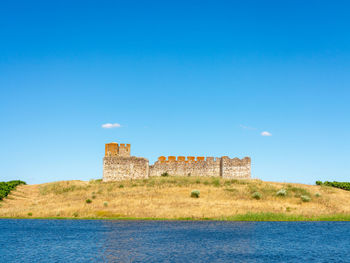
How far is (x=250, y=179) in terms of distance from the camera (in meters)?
71.9

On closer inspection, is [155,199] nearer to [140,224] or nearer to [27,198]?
[140,224]

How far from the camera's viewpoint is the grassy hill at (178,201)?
46.5 m

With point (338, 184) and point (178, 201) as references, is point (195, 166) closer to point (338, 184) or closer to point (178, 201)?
point (178, 201)

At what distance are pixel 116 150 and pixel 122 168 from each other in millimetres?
4001

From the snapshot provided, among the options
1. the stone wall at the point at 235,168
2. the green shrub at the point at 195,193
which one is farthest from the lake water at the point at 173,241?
the stone wall at the point at 235,168

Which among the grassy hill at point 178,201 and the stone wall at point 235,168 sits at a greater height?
the stone wall at point 235,168

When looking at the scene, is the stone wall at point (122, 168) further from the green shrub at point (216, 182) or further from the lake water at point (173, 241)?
the lake water at point (173, 241)

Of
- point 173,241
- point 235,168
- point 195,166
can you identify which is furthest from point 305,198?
point 173,241

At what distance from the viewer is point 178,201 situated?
51469mm

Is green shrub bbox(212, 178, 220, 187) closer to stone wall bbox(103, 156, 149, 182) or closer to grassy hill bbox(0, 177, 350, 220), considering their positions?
grassy hill bbox(0, 177, 350, 220)

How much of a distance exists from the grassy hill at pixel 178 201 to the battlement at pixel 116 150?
6.83 meters

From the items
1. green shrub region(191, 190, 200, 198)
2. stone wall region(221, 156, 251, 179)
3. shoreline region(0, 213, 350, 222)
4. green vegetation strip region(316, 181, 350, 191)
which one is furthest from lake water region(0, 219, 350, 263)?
green vegetation strip region(316, 181, 350, 191)

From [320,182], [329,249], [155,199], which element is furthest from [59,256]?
[320,182]

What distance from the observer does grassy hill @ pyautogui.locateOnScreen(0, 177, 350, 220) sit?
46469 mm
